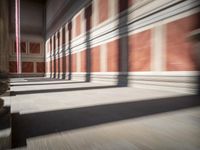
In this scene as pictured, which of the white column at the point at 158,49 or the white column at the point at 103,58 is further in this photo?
the white column at the point at 103,58

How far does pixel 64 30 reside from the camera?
11039mm

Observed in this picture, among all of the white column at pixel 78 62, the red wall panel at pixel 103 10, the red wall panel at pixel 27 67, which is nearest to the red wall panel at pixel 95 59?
the red wall panel at pixel 103 10

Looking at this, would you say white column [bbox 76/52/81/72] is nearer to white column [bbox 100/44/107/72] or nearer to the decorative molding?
the decorative molding

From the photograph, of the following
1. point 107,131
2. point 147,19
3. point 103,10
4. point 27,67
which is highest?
point 103,10

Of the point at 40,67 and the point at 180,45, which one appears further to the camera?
the point at 40,67

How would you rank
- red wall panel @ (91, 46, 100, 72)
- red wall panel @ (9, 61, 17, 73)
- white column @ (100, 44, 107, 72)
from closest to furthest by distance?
white column @ (100, 44, 107, 72) < red wall panel @ (91, 46, 100, 72) < red wall panel @ (9, 61, 17, 73)

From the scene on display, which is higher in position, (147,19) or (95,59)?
(147,19)

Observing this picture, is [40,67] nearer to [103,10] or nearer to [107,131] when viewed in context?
[103,10]

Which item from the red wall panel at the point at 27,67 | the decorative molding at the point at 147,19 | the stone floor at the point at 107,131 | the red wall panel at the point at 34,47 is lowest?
the stone floor at the point at 107,131

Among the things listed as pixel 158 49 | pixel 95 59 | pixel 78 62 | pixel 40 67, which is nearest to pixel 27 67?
pixel 40 67

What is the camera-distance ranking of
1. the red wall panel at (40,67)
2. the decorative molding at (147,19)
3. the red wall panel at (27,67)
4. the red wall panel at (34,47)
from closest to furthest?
the decorative molding at (147,19) < the red wall panel at (27,67) < the red wall panel at (34,47) < the red wall panel at (40,67)

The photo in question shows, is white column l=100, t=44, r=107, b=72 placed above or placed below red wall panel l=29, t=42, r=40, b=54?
below

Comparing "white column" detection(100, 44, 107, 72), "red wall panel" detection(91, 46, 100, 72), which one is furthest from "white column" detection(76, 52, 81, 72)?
"white column" detection(100, 44, 107, 72)

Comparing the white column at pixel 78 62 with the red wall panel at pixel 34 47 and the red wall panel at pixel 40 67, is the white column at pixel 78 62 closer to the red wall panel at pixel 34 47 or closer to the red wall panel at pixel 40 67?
the red wall panel at pixel 40 67
